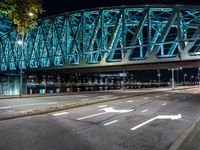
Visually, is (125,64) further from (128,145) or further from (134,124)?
(128,145)

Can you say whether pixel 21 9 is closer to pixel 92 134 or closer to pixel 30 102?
pixel 92 134

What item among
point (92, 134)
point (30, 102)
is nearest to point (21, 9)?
point (92, 134)

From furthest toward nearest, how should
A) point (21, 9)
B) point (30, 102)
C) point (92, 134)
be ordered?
point (30, 102), point (21, 9), point (92, 134)

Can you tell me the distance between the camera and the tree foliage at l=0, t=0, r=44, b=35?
964 centimetres

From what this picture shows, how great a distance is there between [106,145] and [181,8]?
42.0m

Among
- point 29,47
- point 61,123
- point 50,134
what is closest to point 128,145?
point 50,134

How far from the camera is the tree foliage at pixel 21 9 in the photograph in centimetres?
964

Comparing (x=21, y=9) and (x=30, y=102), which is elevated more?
(x=21, y=9)

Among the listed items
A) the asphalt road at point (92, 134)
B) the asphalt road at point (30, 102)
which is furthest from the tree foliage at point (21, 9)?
the asphalt road at point (30, 102)

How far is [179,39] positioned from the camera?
42062 mm

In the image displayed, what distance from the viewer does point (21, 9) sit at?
10.1 meters

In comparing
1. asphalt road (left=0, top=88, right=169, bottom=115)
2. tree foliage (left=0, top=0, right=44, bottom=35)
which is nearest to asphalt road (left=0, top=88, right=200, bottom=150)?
tree foliage (left=0, top=0, right=44, bottom=35)

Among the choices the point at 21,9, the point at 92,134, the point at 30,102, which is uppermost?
the point at 21,9

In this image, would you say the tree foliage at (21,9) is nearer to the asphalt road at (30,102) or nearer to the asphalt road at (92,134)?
the asphalt road at (92,134)
